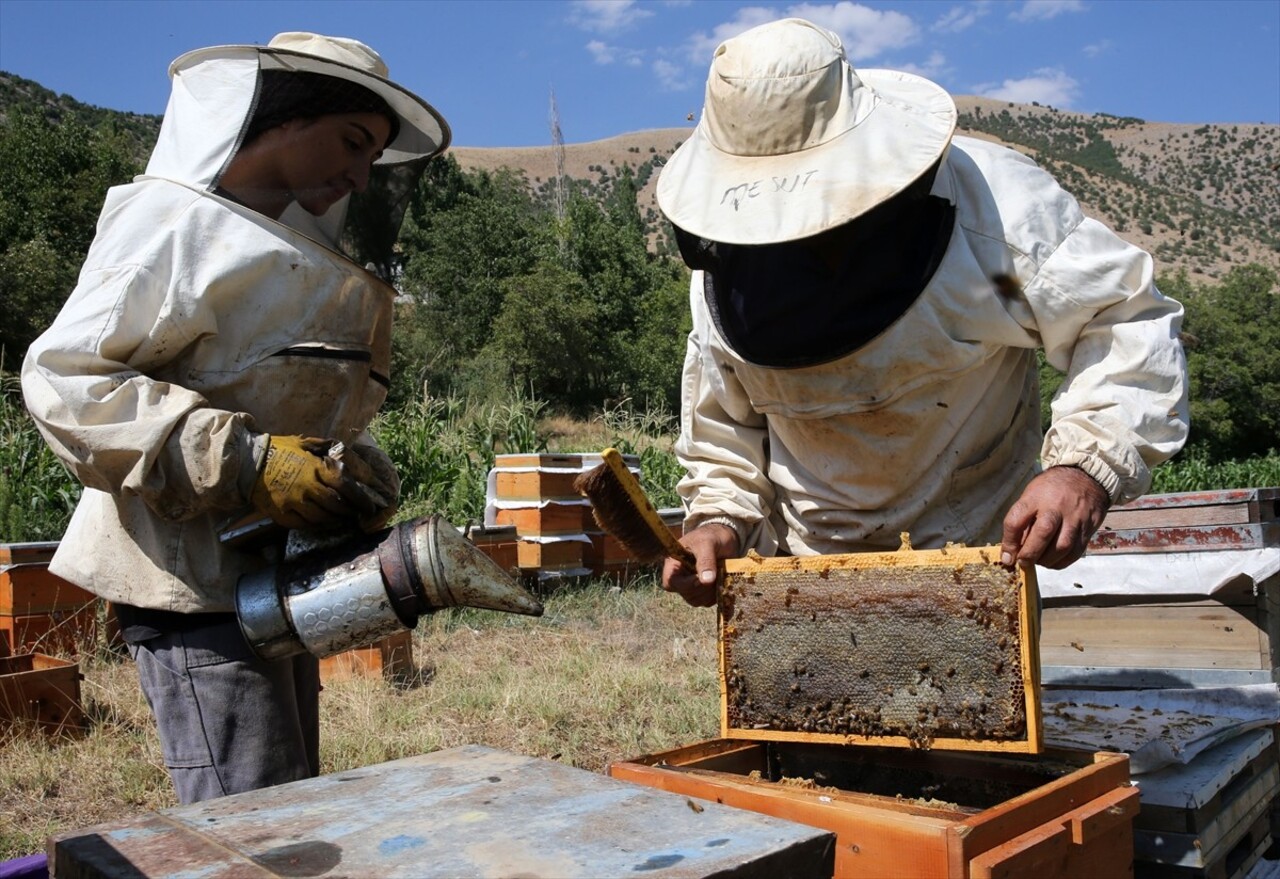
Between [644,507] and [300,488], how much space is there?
0.65 meters

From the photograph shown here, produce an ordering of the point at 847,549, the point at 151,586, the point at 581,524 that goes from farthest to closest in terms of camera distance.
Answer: the point at 581,524, the point at 847,549, the point at 151,586

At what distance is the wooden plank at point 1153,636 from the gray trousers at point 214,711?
2257mm

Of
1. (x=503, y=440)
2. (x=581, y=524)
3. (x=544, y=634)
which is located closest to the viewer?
(x=544, y=634)

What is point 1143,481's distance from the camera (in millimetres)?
2082

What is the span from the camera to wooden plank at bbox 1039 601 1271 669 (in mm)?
3439

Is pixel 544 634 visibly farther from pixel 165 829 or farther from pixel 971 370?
pixel 165 829

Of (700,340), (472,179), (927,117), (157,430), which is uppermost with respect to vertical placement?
(472,179)

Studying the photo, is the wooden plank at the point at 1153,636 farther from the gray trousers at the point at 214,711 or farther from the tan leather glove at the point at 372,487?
the gray trousers at the point at 214,711

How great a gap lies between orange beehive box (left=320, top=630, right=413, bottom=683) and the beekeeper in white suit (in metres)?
3.06

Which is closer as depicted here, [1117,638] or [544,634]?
[1117,638]

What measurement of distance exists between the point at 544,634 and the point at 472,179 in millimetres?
36755

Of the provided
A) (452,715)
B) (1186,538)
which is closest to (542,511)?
(452,715)

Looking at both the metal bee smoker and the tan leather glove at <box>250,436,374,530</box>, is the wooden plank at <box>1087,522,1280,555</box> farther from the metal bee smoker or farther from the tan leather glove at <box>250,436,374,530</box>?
the tan leather glove at <box>250,436,374,530</box>

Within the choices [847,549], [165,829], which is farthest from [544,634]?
[165,829]
